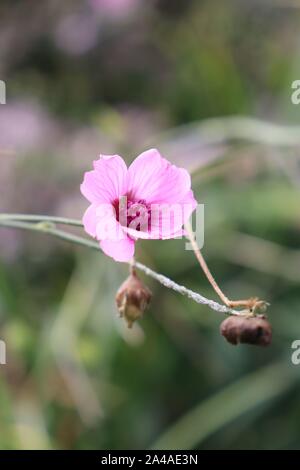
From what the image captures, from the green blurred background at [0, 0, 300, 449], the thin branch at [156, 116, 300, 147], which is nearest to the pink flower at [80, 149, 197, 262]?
the green blurred background at [0, 0, 300, 449]

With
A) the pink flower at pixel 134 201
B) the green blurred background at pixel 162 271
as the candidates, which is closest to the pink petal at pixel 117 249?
the pink flower at pixel 134 201

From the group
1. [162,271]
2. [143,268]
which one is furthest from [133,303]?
[162,271]

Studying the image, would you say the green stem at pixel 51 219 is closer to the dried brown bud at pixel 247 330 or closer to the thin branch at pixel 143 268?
the thin branch at pixel 143 268

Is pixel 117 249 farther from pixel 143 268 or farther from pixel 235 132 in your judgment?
pixel 235 132

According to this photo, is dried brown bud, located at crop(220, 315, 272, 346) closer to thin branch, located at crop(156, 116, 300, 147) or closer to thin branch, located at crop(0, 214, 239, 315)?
thin branch, located at crop(0, 214, 239, 315)

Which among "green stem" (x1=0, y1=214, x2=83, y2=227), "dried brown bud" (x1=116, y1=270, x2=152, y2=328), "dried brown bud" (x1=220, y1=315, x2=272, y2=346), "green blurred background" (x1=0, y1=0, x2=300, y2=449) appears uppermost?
"green blurred background" (x1=0, y1=0, x2=300, y2=449)

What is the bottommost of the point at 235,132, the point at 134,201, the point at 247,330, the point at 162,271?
the point at 247,330

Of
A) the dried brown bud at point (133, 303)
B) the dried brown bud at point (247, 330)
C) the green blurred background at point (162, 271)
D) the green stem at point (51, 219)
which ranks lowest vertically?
the dried brown bud at point (247, 330)
